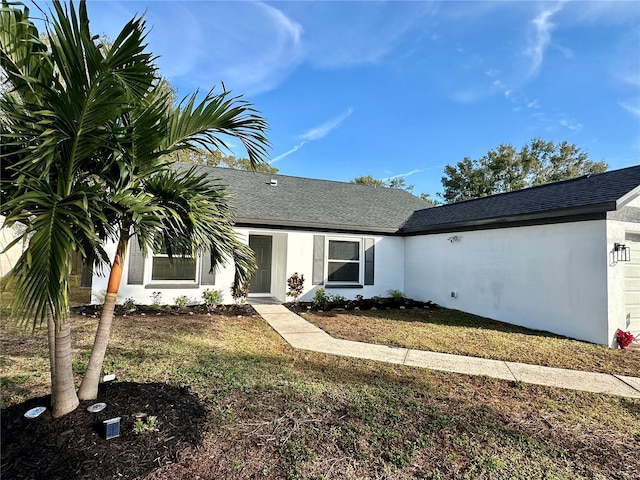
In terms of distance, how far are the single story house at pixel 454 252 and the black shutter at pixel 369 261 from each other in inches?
1.9

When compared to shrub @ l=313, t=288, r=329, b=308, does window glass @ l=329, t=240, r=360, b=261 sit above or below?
above

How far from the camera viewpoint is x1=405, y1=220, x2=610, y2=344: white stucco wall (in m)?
6.70

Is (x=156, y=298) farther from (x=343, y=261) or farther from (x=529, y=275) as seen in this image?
(x=529, y=275)

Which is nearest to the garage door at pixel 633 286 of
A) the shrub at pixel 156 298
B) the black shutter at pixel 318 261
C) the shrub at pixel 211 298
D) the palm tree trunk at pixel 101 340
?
the black shutter at pixel 318 261

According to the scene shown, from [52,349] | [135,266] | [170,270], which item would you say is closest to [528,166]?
[170,270]

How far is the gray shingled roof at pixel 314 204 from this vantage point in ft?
34.5

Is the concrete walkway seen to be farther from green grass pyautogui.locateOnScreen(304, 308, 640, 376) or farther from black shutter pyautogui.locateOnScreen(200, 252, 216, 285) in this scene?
black shutter pyautogui.locateOnScreen(200, 252, 216, 285)

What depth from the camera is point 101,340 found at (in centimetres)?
298

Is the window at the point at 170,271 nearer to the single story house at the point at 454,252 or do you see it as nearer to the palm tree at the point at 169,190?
the single story house at the point at 454,252

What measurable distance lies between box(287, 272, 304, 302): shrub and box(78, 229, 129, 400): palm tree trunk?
7571 millimetres

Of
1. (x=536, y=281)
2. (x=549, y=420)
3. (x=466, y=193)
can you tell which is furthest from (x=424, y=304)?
(x=466, y=193)

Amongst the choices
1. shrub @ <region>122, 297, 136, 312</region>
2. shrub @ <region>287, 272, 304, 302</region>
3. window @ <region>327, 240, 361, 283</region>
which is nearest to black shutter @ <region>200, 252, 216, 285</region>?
shrub @ <region>122, 297, 136, 312</region>

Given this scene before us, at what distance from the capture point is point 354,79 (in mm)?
11539

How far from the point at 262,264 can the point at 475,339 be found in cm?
771
